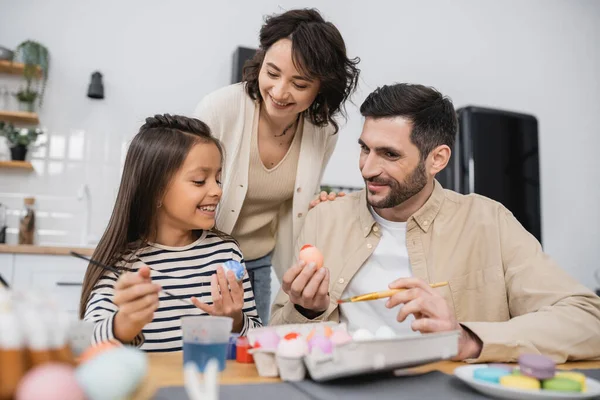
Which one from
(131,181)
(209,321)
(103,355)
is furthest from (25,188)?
(103,355)

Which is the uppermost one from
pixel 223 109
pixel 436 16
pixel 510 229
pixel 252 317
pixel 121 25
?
pixel 436 16

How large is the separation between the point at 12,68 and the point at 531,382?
3190 millimetres

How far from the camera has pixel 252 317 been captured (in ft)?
4.99

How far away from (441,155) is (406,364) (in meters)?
0.98

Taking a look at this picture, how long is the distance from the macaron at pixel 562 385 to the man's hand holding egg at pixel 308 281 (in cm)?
55

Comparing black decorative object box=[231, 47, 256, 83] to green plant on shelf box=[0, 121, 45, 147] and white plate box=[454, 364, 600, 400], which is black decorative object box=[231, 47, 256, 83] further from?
white plate box=[454, 364, 600, 400]

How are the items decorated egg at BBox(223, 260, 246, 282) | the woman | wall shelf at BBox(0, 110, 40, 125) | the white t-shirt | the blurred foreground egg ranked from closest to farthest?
the blurred foreground egg, decorated egg at BBox(223, 260, 246, 282), the white t-shirt, the woman, wall shelf at BBox(0, 110, 40, 125)

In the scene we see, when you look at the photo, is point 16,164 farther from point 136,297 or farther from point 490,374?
point 490,374

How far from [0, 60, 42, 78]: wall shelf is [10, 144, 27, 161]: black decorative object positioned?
416 millimetres

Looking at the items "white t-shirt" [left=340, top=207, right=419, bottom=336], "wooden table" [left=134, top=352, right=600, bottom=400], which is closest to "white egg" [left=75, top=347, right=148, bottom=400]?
"wooden table" [left=134, top=352, right=600, bottom=400]

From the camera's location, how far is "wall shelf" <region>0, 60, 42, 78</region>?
10.1 feet

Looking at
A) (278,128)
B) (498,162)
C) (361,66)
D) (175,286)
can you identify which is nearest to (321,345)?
(175,286)

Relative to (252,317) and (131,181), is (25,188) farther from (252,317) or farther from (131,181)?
(252,317)

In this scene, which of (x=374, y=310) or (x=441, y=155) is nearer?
(x=374, y=310)
